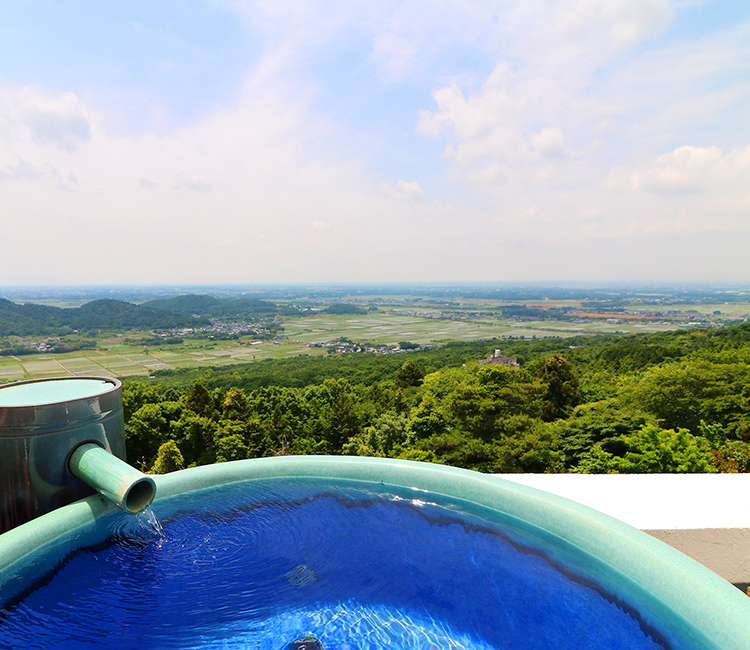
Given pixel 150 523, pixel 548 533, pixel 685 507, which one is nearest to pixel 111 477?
pixel 150 523

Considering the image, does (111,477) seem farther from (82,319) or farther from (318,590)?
(82,319)

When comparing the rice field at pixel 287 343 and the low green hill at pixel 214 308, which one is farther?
the low green hill at pixel 214 308

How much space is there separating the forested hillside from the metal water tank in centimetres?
821

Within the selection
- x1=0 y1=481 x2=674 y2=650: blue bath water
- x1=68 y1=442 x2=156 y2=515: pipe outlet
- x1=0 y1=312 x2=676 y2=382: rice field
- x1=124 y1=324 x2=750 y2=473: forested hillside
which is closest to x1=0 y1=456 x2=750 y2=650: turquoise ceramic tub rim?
x1=0 y1=481 x2=674 y2=650: blue bath water

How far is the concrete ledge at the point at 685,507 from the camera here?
307 centimetres

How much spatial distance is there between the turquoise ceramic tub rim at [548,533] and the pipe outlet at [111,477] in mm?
403

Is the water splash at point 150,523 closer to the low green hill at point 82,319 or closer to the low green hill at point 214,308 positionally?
the low green hill at point 82,319

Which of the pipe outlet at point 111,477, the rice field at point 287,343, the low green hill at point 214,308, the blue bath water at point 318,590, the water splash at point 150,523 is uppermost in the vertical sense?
the pipe outlet at point 111,477

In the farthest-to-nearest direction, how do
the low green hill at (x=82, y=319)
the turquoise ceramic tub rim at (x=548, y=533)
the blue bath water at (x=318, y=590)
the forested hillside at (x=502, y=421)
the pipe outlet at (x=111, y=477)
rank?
the low green hill at (x=82, y=319) < the forested hillside at (x=502, y=421) < the pipe outlet at (x=111, y=477) < the blue bath water at (x=318, y=590) < the turquoise ceramic tub rim at (x=548, y=533)

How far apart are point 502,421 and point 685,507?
931cm

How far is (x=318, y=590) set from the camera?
2.95 m

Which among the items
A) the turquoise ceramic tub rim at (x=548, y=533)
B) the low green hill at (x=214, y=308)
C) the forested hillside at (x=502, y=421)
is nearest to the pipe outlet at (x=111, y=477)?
the turquoise ceramic tub rim at (x=548, y=533)

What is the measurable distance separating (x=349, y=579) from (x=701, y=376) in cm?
1540

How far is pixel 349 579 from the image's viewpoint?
3035 millimetres
